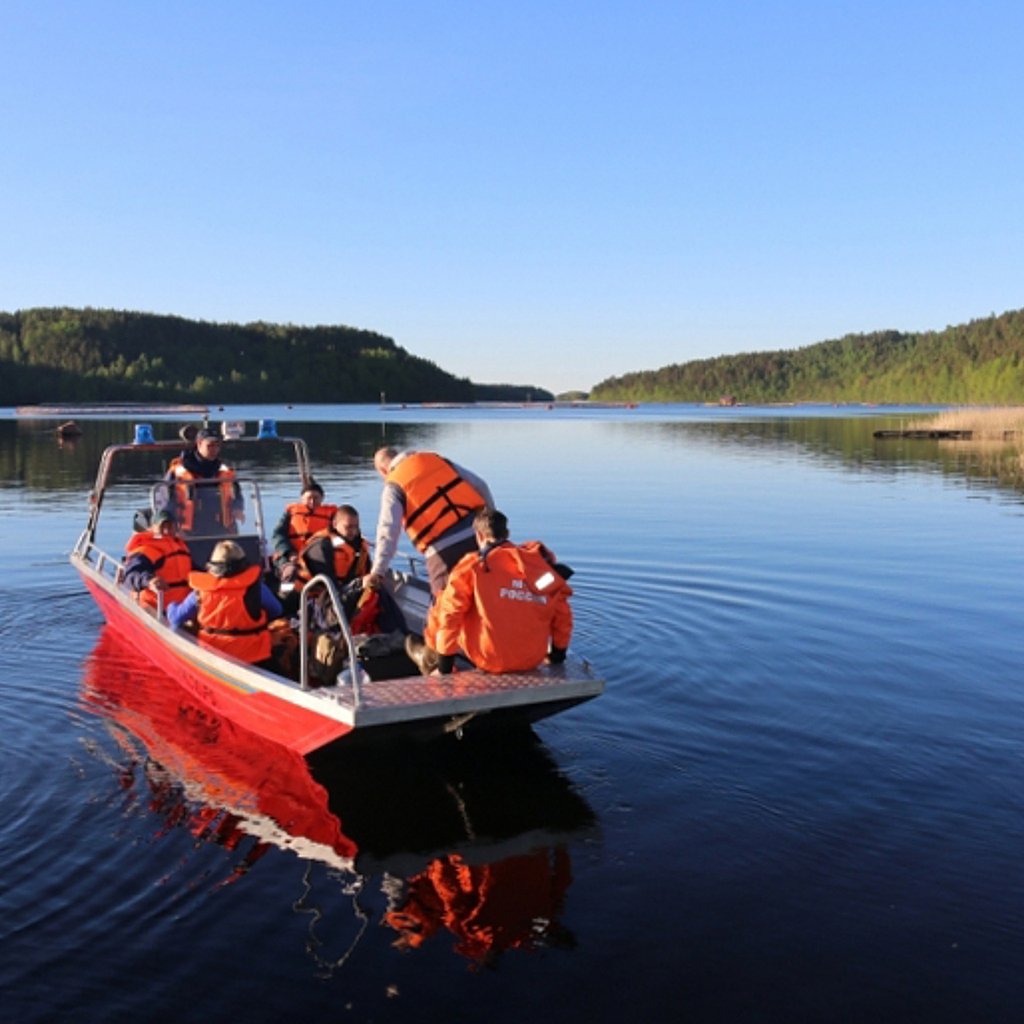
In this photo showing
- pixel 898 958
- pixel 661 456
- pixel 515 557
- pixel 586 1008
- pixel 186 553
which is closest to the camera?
pixel 586 1008

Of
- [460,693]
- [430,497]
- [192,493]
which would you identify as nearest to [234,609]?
[430,497]

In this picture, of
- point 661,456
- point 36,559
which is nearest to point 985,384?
point 661,456

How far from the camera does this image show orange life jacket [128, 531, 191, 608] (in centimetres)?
1032

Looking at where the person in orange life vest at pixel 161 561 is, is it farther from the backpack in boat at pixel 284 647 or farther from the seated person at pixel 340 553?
the backpack in boat at pixel 284 647

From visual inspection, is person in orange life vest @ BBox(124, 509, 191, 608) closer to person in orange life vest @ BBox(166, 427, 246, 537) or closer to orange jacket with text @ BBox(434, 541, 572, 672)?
person in orange life vest @ BBox(166, 427, 246, 537)

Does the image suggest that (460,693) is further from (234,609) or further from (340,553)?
(340,553)

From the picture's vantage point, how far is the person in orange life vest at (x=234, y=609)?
8.09 meters

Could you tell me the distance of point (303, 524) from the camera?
449 inches

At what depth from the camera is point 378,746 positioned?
705 cm

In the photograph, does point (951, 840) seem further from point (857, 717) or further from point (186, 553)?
point (186, 553)

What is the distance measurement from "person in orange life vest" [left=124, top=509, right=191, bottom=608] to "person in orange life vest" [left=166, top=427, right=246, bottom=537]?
129 cm

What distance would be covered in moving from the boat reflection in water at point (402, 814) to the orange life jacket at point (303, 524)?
9.12 ft

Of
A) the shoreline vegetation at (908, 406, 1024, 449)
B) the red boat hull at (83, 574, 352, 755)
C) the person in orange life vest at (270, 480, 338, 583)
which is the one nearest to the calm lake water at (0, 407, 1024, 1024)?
the red boat hull at (83, 574, 352, 755)

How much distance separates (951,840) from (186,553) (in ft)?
24.4
